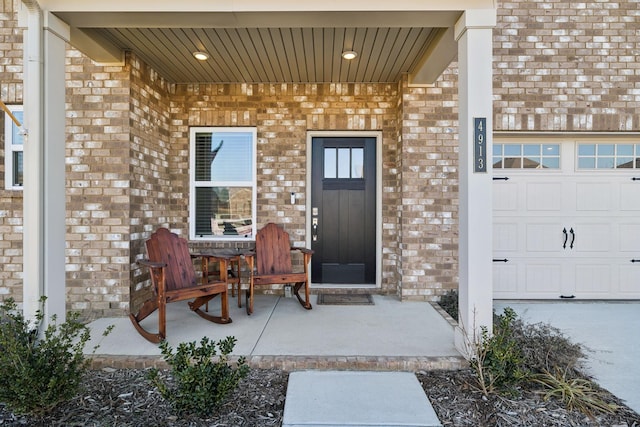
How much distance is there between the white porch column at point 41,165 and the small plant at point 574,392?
3.49m

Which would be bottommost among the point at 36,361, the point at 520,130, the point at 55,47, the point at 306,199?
the point at 36,361

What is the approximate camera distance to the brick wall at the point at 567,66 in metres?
4.42

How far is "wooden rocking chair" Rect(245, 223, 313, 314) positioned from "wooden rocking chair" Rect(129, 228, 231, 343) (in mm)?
478

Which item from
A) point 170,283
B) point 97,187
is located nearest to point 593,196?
point 170,283

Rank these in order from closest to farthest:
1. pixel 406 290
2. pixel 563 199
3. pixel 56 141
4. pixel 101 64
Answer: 1. pixel 56 141
2. pixel 101 64
3. pixel 406 290
4. pixel 563 199

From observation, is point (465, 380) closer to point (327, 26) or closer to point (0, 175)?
point (327, 26)

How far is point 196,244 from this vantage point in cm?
470

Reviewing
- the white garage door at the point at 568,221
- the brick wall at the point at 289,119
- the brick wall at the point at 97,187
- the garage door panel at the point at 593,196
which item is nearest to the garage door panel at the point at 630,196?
the white garage door at the point at 568,221

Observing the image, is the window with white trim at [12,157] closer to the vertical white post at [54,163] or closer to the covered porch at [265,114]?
the covered porch at [265,114]

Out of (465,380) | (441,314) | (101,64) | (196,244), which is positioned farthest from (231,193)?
(465,380)

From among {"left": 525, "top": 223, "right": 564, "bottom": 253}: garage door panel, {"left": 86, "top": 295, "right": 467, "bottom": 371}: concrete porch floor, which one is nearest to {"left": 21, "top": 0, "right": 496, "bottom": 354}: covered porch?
{"left": 86, "top": 295, "right": 467, "bottom": 371}: concrete porch floor

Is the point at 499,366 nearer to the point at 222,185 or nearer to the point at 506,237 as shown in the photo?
the point at 506,237

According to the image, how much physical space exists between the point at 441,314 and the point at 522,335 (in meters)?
0.93

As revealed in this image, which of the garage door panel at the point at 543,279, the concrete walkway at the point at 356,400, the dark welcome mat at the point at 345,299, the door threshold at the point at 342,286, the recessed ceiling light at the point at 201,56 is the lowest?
the concrete walkway at the point at 356,400
